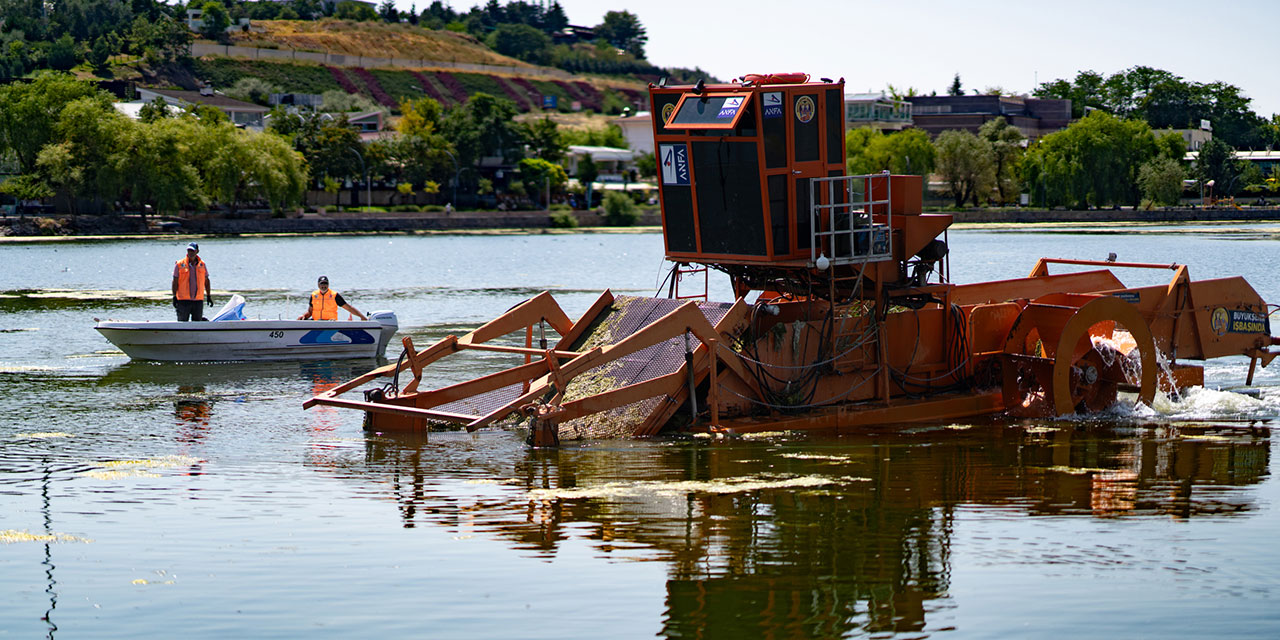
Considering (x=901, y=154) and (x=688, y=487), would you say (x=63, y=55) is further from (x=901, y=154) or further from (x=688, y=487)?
(x=688, y=487)

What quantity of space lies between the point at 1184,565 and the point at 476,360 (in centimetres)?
1734

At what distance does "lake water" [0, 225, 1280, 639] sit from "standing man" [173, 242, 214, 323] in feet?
15.3

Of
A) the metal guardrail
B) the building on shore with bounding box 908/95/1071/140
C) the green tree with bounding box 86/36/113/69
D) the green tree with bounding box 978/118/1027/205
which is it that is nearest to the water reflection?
the metal guardrail

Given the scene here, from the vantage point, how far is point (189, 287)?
2514 cm

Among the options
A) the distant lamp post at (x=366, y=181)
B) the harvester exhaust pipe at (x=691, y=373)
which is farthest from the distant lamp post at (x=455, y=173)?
the harvester exhaust pipe at (x=691, y=373)

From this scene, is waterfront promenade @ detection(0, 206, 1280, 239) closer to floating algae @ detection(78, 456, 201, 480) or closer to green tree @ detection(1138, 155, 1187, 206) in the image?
green tree @ detection(1138, 155, 1187, 206)

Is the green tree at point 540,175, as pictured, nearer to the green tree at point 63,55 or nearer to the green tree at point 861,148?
the green tree at point 861,148

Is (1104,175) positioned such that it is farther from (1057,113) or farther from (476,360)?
(476,360)

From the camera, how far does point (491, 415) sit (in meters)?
14.2

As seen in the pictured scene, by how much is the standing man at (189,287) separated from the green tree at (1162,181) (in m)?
108

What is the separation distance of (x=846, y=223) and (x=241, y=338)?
43.7ft

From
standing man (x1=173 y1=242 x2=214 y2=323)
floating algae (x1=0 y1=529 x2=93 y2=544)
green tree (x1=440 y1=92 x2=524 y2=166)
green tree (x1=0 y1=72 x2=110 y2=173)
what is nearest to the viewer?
floating algae (x1=0 y1=529 x2=93 y2=544)

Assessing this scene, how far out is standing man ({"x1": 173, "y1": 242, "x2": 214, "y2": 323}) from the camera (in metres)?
24.9

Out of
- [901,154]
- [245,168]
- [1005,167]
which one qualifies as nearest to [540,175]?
[901,154]
